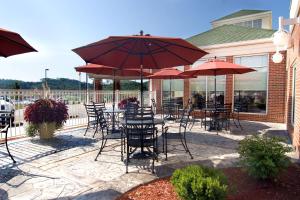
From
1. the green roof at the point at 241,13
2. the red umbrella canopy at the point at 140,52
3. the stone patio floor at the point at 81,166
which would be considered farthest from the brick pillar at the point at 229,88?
the green roof at the point at 241,13

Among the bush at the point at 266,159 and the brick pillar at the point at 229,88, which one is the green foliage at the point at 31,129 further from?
the brick pillar at the point at 229,88

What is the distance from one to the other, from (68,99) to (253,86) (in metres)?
7.85

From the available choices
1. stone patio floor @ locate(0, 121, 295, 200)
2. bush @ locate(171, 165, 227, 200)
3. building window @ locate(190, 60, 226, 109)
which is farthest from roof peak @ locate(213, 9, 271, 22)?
bush @ locate(171, 165, 227, 200)

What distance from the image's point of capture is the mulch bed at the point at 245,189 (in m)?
2.79

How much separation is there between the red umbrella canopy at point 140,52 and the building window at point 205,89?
558 cm

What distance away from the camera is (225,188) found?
2199mm

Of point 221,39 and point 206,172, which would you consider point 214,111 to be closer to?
point 206,172

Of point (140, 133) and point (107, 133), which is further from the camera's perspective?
point (107, 133)

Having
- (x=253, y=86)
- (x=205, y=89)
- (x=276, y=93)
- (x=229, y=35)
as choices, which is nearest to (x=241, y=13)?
(x=229, y=35)

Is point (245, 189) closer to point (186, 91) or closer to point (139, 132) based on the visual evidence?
point (139, 132)

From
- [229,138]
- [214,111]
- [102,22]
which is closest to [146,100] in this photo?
[102,22]

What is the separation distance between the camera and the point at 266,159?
2.98 meters

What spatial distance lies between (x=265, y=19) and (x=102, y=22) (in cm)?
1265

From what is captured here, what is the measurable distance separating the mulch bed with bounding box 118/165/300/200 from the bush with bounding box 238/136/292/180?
162 millimetres
